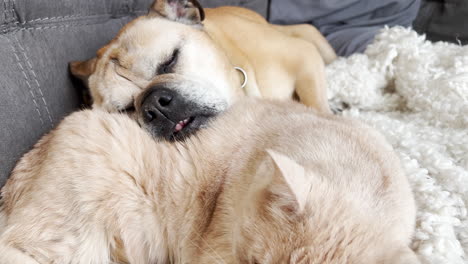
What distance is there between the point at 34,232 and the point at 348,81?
1554 mm

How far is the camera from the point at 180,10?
179 centimetres

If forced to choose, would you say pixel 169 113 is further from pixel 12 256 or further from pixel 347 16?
pixel 347 16

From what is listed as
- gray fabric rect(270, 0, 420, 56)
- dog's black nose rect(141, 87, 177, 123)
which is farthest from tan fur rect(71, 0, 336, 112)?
gray fabric rect(270, 0, 420, 56)

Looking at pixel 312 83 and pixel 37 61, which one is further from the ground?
pixel 37 61

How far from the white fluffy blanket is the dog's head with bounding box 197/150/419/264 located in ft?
0.88

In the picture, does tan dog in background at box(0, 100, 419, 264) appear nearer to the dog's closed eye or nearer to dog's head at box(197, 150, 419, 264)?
dog's head at box(197, 150, 419, 264)

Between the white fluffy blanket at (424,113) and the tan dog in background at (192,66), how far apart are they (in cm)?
21

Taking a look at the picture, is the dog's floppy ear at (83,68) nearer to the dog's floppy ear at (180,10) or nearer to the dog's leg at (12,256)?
the dog's floppy ear at (180,10)

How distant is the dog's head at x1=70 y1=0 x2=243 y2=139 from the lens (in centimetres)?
138

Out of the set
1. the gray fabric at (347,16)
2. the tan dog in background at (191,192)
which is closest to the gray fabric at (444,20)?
the gray fabric at (347,16)

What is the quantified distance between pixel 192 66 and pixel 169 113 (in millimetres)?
292

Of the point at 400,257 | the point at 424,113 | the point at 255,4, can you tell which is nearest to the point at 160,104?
the point at 400,257

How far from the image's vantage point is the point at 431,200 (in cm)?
111

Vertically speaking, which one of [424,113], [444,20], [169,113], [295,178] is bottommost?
[424,113]
